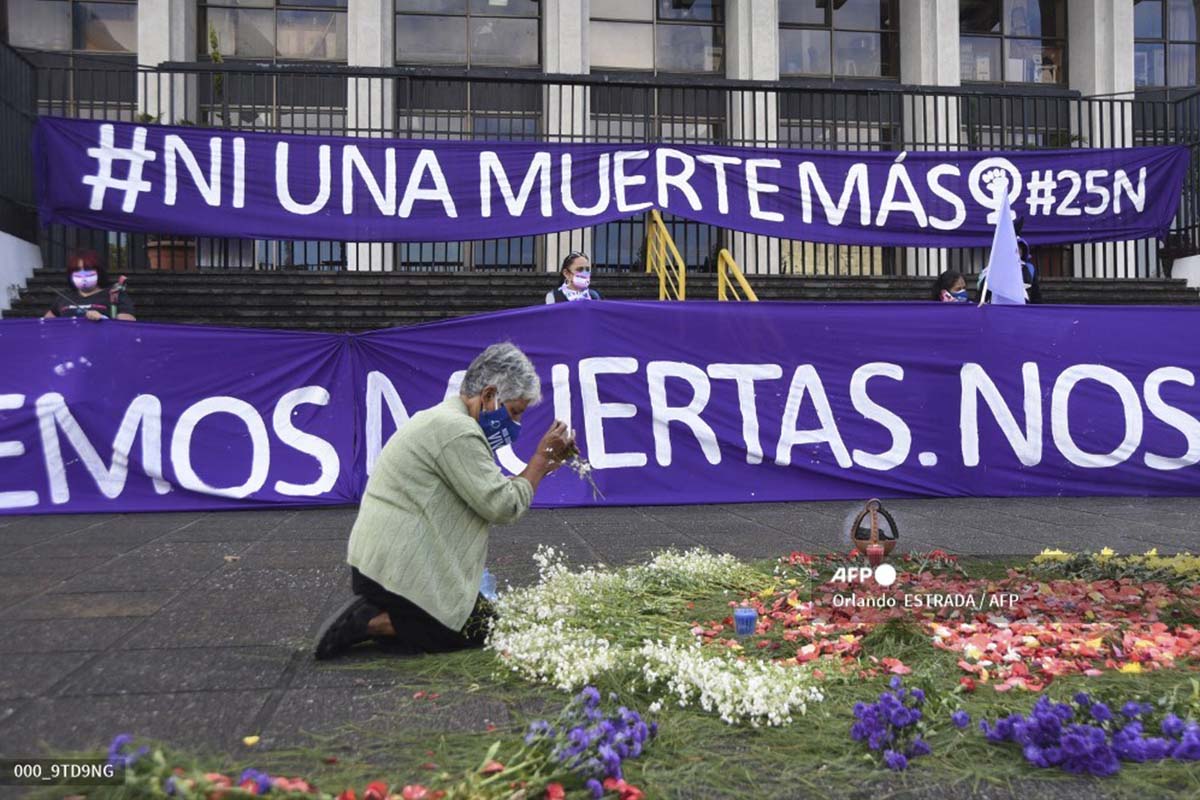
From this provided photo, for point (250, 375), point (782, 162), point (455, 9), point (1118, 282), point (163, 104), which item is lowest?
point (250, 375)

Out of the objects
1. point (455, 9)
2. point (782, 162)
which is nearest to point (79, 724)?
point (782, 162)

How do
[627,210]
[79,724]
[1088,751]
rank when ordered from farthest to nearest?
[627,210] < [79,724] < [1088,751]

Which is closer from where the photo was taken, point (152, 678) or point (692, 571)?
point (152, 678)

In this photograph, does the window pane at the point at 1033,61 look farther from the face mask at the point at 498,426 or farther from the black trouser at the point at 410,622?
the black trouser at the point at 410,622

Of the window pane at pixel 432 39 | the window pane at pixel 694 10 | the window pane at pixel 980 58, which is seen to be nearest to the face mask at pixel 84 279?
the window pane at pixel 432 39

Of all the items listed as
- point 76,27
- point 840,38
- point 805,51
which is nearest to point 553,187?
point 805,51

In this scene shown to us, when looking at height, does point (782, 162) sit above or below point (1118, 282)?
above

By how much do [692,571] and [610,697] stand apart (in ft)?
6.52

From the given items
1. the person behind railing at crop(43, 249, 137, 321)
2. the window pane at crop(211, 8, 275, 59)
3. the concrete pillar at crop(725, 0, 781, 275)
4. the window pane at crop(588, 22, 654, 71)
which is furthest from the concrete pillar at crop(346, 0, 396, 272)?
the concrete pillar at crop(725, 0, 781, 275)

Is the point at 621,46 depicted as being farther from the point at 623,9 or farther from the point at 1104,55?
the point at 1104,55

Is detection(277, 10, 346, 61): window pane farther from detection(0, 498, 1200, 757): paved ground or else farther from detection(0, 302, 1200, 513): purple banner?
detection(0, 498, 1200, 757): paved ground

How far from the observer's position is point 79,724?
3014 mm

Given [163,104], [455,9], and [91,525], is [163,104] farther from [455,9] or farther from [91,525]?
[91,525]

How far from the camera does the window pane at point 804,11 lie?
17.5 m
